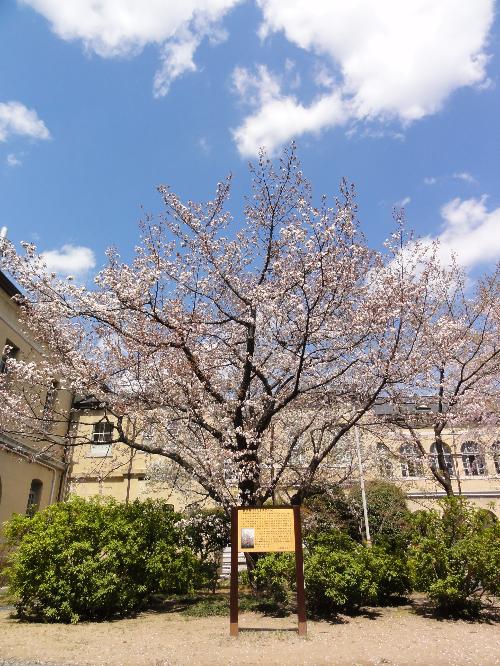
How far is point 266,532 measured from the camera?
7316mm

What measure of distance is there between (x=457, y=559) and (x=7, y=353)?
606 inches

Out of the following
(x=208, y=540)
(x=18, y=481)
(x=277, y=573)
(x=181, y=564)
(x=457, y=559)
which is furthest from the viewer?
(x=18, y=481)

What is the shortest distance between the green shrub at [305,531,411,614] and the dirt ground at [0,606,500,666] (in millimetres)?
374

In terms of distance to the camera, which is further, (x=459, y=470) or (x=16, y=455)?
(x=459, y=470)

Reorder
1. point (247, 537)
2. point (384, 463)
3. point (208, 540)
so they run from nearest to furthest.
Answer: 1. point (247, 537)
2. point (208, 540)
3. point (384, 463)

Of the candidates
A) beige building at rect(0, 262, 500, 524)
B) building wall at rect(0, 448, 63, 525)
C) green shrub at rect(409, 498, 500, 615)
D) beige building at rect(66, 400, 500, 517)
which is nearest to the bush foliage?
green shrub at rect(409, 498, 500, 615)

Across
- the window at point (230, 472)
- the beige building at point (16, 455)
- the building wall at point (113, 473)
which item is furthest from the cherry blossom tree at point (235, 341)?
the building wall at point (113, 473)

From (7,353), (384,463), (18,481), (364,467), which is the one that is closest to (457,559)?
(364,467)

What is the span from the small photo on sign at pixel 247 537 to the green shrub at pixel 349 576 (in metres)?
1.39

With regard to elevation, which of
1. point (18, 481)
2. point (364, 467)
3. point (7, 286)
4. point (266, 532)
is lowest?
point (266, 532)

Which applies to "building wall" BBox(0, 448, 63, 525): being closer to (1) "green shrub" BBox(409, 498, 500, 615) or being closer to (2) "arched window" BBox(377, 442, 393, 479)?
(2) "arched window" BBox(377, 442, 393, 479)

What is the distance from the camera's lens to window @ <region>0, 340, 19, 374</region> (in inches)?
635

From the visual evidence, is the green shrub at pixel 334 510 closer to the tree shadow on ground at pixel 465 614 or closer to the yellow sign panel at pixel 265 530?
the tree shadow on ground at pixel 465 614

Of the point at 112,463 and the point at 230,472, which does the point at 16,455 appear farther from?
the point at 230,472
